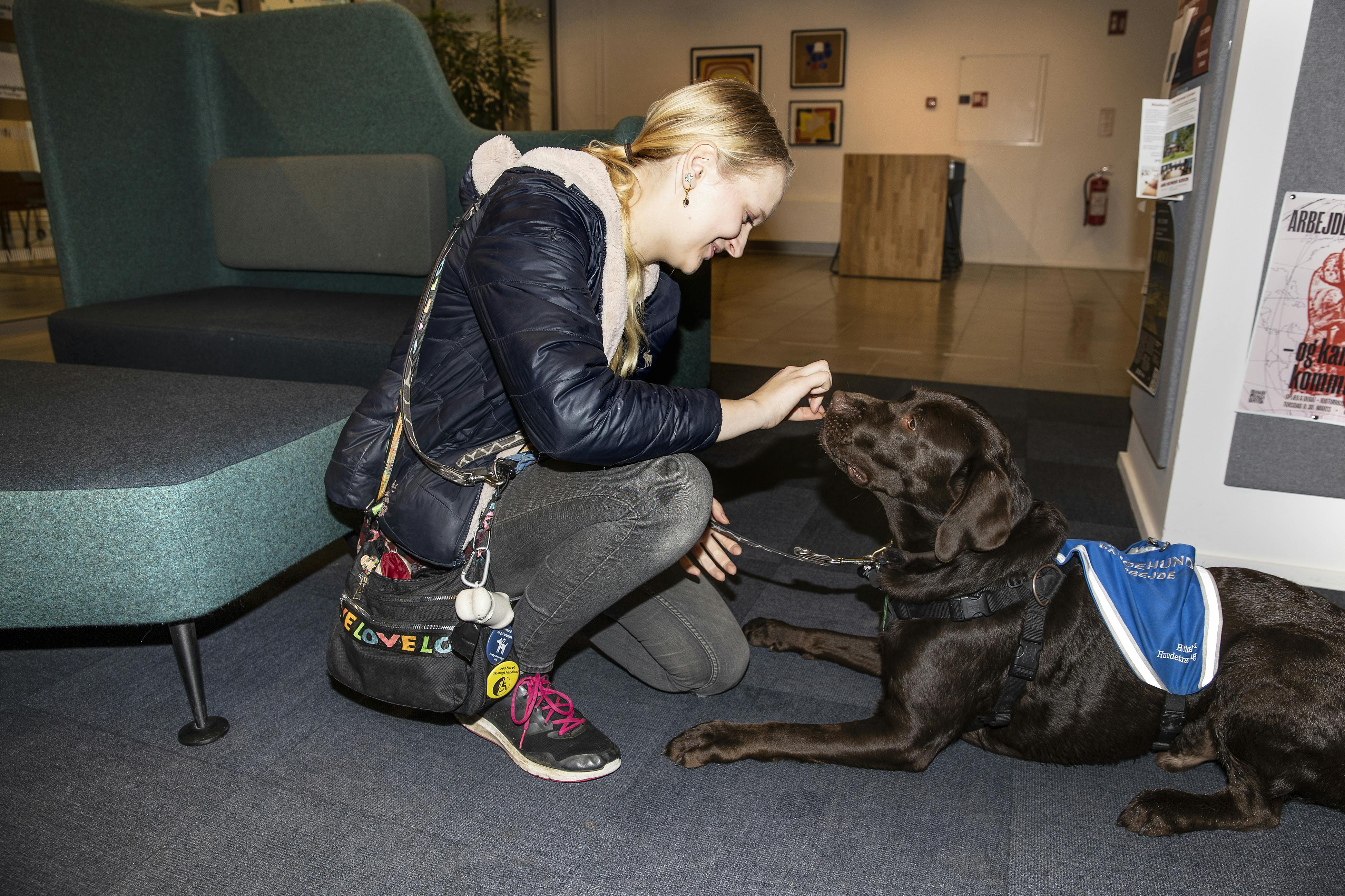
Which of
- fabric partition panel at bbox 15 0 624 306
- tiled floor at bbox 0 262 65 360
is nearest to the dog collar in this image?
fabric partition panel at bbox 15 0 624 306

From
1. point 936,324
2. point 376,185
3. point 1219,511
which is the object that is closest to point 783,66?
point 936,324

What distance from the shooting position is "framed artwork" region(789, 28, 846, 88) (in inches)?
375

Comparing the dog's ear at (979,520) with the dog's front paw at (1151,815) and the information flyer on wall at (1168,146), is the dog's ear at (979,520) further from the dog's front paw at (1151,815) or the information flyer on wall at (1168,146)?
the information flyer on wall at (1168,146)

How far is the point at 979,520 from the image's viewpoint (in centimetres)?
141

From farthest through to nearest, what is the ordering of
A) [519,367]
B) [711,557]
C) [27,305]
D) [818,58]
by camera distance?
[818,58], [27,305], [711,557], [519,367]

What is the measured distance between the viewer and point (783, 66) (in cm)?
981

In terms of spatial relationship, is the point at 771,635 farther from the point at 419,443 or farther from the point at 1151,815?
the point at 419,443

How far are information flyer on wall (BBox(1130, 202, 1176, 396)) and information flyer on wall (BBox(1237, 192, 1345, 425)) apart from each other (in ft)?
1.28

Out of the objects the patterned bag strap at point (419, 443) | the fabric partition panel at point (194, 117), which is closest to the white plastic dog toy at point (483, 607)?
the patterned bag strap at point (419, 443)

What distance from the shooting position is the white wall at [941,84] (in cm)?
871

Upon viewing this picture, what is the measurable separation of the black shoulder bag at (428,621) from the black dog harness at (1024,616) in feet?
1.64

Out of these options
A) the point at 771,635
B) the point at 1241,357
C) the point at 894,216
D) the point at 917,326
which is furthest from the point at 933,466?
the point at 894,216

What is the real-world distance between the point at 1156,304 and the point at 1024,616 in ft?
5.47

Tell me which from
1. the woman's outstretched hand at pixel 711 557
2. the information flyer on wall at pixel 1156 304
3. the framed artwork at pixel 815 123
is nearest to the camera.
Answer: the woman's outstretched hand at pixel 711 557
